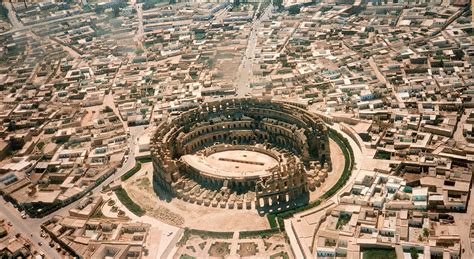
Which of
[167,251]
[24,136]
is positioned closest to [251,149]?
[167,251]

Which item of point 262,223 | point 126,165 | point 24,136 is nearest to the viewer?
point 262,223

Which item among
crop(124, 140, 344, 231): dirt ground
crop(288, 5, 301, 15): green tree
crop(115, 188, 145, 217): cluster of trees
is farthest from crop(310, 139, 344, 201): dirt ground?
crop(288, 5, 301, 15): green tree

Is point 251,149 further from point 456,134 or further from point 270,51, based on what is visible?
point 270,51

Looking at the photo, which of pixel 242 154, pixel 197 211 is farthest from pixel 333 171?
pixel 197 211

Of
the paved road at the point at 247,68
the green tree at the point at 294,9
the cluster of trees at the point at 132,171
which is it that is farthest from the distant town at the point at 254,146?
the green tree at the point at 294,9

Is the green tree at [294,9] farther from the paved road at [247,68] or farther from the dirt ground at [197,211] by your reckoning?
the dirt ground at [197,211]

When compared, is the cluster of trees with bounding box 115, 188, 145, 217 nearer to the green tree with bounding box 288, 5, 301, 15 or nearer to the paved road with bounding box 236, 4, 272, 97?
the paved road with bounding box 236, 4, 272, 97
